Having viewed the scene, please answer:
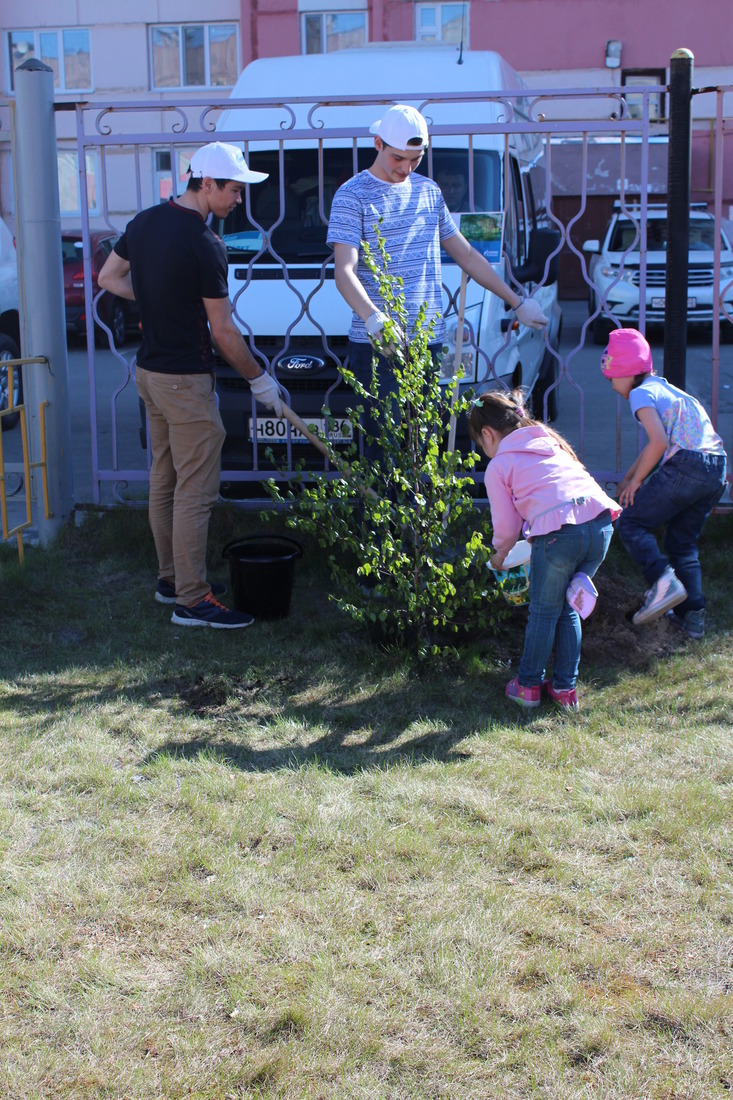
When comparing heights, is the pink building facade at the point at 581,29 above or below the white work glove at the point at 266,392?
above

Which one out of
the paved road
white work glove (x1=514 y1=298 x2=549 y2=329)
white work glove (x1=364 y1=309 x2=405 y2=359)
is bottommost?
the paved road

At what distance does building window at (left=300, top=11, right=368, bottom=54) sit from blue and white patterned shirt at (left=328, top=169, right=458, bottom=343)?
20.0 metres

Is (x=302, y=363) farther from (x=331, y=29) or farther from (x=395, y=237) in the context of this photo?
(x=331, y=29)

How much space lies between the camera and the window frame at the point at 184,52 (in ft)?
77.7

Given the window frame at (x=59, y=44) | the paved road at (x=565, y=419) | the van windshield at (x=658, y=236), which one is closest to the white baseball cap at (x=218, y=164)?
the paved road at (x=565, y=419)

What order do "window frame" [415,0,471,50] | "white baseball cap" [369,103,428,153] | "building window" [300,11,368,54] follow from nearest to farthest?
"white baseball cap" [369,103,428,153]
"window frame" [415,0,471,50]
"building window" [300,11,368,54]

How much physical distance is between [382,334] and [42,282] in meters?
2.68

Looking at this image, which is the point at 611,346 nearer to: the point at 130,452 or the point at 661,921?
the point at 661,921

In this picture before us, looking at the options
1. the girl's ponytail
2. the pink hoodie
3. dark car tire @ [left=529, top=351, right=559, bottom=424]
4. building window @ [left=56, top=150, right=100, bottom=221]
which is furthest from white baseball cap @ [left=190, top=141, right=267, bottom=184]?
building window @ [left=56, top=150, right=100, bottom=221]

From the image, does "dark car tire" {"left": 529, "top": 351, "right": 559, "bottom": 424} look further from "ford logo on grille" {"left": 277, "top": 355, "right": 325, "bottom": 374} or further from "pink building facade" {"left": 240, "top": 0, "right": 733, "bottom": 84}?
"pink building facade" {"left": 240, "top": 0, "right": 733, "bottom": 84}

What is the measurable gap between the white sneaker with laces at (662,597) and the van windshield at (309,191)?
2945 millimetres

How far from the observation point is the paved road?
646cm

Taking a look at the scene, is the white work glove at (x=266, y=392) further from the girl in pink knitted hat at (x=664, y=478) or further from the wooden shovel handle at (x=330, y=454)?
the girl in pink knitted hat at (x=664, y=478)

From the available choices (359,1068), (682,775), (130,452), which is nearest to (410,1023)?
(359,1068)
